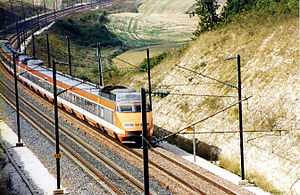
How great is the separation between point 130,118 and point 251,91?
32.1 ft

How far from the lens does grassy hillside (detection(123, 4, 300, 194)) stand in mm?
35812

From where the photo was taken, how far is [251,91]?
44.3m

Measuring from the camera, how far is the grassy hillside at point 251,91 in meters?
35.8

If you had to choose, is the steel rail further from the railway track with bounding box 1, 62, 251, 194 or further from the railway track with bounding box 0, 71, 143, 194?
the railway track with bounding box 1, 62, 251, 194

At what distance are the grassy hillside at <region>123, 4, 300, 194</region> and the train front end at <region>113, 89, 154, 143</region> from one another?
5.36 meters

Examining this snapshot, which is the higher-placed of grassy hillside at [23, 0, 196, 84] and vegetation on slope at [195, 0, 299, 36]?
vegetation on slope at [195, 0, 299, 36]

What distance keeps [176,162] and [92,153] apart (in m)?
5.94

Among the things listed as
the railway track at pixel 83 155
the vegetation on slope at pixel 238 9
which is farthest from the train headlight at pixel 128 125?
the vegetation on slope at pixel 238 9

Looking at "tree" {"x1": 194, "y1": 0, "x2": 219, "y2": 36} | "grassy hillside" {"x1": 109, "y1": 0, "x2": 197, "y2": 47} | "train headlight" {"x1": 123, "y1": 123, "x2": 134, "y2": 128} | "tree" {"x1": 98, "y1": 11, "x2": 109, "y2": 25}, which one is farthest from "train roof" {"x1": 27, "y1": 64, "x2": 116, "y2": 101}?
"tree" {"x1": 98, "y1": 11, "x2": 109, "y2": 25}

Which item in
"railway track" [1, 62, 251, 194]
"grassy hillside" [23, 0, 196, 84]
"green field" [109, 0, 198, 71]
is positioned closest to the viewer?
"railway track" [1, 62, 251, 194]

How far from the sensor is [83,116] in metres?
50.2

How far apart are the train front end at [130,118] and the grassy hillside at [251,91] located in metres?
5.36

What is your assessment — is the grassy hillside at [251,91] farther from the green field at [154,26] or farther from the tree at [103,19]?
the tree at [103,19]

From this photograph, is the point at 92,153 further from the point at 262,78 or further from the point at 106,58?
the point at 106,58
